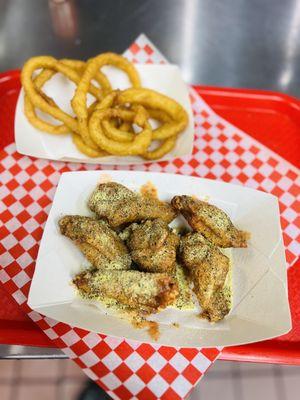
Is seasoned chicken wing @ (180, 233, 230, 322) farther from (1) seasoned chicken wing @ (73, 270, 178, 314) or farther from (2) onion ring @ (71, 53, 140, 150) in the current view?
(2) onion ring @ (71, 53, 140, 150)

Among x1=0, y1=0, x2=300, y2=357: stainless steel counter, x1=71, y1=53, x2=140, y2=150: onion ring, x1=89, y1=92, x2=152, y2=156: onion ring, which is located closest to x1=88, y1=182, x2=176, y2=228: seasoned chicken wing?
x1=89, y1=92, x2=152, y2=156: onion ring

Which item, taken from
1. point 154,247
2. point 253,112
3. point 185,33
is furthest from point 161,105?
point 185,33

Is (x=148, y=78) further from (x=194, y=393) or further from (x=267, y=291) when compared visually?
(x=194, y=393)

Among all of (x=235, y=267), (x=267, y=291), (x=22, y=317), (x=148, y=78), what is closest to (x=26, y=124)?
(x=148, y=78)

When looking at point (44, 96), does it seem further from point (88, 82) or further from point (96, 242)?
point (96, 242)

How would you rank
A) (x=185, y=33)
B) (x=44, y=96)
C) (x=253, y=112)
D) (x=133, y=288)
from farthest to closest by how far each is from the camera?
1. (x=185, y=33)
2. (x=253, y=112)
3. (x=44, y=96)
4. (x=133, y=288)

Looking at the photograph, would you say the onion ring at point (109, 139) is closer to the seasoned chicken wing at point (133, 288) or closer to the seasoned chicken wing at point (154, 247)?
the seasoned chicken wing at point (154, 247)

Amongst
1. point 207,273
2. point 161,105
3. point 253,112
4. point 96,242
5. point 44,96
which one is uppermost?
point 44,96
